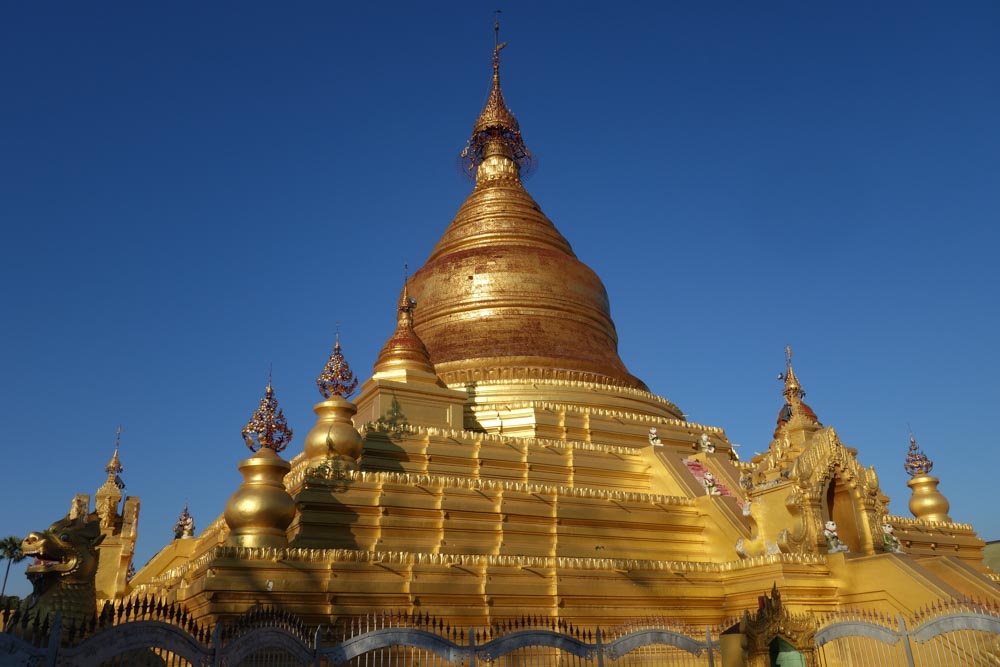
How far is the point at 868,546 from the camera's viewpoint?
644 inches

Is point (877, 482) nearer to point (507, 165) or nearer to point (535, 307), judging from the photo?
point (535, 307)

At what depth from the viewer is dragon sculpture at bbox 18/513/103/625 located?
940 centimetres

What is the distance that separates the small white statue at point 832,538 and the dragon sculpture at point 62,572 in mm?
13295

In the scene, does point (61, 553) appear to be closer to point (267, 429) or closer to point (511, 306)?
point (267, 429)

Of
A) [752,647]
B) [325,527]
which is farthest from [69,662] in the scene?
[325,527]

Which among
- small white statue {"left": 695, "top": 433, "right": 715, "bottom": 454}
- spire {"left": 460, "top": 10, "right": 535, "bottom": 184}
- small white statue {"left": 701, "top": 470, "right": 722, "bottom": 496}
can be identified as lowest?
small white statue {"left": 701, "top": 470, "right": 722, "bottom": 496}

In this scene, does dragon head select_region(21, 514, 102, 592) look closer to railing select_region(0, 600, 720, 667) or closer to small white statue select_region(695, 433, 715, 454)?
railing select_region(0, 600, 720, 667)

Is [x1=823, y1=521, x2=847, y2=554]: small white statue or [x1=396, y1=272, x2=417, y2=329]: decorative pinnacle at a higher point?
[x1=396, y1=272, x2=417, y2=329]: decorative pinnacle

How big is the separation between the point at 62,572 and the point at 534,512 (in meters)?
9.84

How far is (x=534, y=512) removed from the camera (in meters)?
17.1

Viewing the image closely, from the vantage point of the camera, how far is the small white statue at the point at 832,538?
15758mm

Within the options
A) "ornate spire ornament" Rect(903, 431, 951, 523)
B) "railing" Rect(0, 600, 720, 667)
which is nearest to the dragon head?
"railing" Rect(0, 600, 720, 667)

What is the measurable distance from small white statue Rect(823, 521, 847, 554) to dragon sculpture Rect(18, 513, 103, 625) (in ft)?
43.6

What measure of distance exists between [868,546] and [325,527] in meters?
11.3
